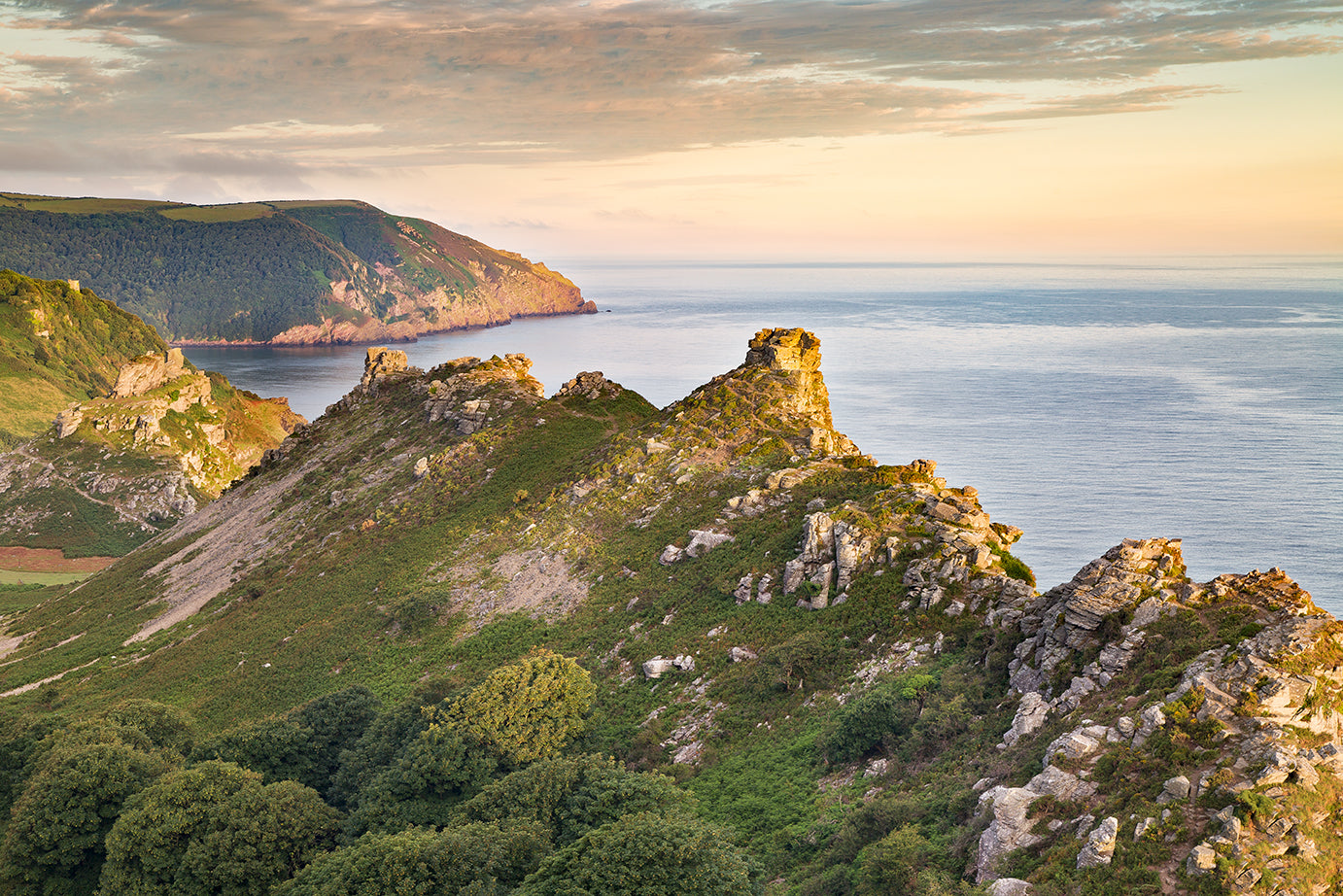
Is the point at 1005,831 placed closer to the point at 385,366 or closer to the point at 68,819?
the point at 68,819

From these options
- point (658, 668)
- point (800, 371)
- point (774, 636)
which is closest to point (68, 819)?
point (658, 668)

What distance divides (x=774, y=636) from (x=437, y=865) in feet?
69.0

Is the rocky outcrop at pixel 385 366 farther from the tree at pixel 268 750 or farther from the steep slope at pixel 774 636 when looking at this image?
the tree at pixel 268 750

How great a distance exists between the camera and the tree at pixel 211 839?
1422 inches

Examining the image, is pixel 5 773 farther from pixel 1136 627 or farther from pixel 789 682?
pixel 1136 627

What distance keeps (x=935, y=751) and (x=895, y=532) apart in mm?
15507

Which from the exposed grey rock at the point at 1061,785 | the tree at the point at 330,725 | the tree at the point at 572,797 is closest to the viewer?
the exposed grey rock at the point at 1061,785

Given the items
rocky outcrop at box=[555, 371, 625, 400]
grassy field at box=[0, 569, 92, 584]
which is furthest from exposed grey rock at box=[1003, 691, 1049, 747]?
grassy field at box=[0, 569, 92, 584]

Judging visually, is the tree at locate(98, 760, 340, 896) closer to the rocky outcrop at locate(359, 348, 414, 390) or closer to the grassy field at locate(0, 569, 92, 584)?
the rocky outcrop at locate(359, 348, 414, 390)

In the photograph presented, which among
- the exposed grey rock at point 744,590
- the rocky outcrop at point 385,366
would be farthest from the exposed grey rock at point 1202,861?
the rocky outcrop at point 385,366

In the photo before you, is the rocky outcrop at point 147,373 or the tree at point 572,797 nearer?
the tree at point 572,797

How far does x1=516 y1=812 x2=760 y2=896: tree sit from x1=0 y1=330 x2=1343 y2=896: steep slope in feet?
10.9

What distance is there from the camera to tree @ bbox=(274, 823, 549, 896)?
99.3 feet

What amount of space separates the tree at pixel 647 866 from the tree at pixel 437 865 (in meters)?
2.61
